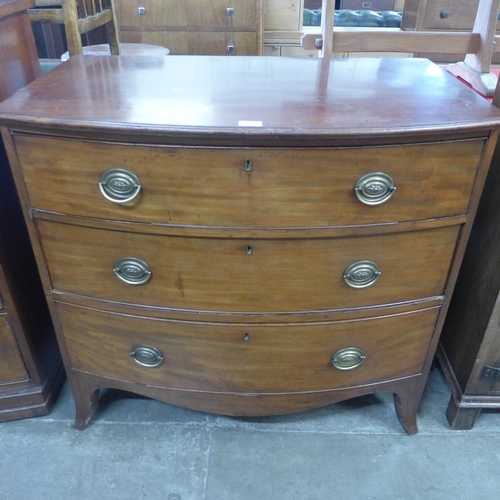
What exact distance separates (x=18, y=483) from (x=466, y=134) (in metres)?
1.30

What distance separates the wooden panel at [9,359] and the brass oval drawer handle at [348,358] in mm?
816

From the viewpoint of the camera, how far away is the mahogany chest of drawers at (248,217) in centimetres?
85

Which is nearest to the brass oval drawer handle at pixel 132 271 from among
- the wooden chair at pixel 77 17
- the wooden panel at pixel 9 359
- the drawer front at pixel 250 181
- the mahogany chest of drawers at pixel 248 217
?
the mahogany chest of drawers at pixel 248 217

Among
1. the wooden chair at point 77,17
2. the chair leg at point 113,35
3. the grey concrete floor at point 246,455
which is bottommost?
the grey concrete floor at point 246,455

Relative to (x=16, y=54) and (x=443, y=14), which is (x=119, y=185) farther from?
(x=443, y=14)

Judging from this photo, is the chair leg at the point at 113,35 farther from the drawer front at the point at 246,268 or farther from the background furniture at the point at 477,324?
the background furniture at the point at 477,324

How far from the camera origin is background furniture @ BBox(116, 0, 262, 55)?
9.50ft

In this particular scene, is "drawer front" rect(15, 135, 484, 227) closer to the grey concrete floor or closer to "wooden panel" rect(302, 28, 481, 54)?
the grey concrete floor

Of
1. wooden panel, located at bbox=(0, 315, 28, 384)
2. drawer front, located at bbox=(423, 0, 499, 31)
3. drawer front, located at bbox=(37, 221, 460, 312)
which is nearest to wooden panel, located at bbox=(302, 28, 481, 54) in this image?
drawer front, located at bbox=(37, 221, 460, 312)

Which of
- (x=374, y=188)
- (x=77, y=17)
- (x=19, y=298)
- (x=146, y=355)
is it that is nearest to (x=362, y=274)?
(x=374, y=188)

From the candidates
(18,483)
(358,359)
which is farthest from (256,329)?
(18,483)

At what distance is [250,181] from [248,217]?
0.24ft

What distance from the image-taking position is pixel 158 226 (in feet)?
3.04

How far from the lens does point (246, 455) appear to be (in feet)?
4.22
